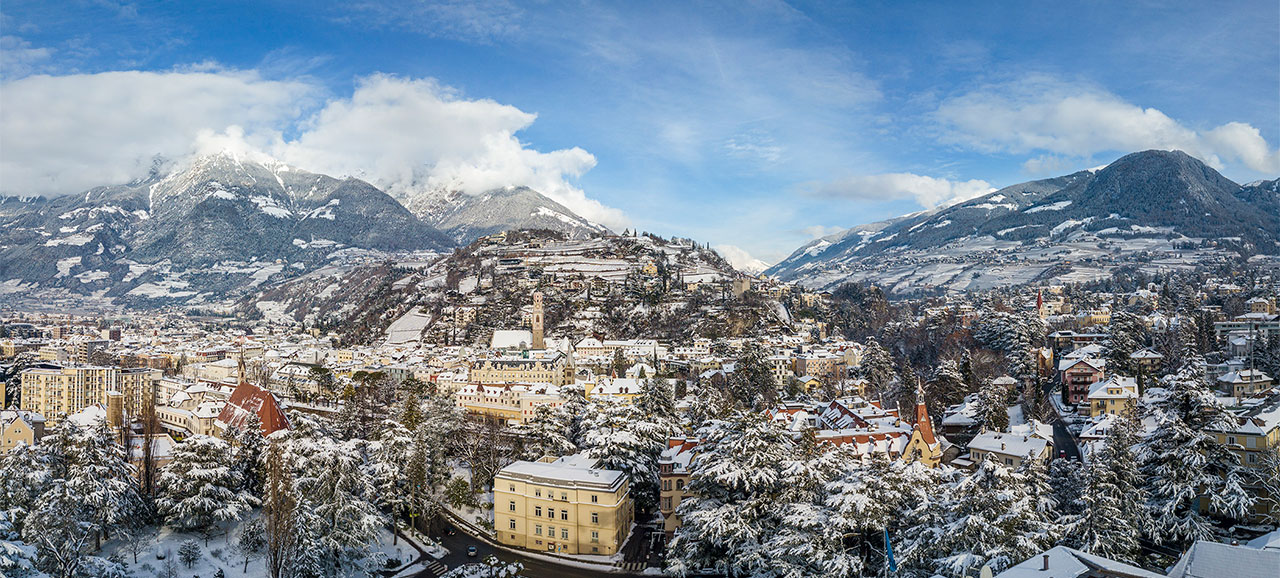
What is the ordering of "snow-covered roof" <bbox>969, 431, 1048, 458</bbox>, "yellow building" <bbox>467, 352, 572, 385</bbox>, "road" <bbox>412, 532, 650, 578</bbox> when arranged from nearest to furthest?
"road" <bbox>412, 532, 650, 578</bbox> → "snow-covered roof" <bbox>969, 431, 1048, 458</bbox> → "yellow building" <bbox>467, 352, 572, 385</bbox>

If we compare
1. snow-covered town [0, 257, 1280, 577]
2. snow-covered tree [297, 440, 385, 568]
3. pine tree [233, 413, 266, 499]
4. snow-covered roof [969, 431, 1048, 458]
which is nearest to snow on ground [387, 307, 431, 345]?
snow-covered town [0, 257, 1280, 577]

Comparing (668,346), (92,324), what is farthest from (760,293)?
(92,324)

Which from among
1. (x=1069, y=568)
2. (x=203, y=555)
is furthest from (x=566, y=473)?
(x=1069, y=568)

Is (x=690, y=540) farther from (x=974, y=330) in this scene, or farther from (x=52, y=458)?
(x=974, y=330)

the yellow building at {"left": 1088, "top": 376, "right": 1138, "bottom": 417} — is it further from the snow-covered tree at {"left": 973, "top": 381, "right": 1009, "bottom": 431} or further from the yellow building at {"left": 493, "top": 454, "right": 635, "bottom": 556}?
the yellow building at {"left": 493, "top": 454, "right": 635, "bottom": 556}

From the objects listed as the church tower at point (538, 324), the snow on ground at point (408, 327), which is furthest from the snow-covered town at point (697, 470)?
the snow on ground at point (408, 327)

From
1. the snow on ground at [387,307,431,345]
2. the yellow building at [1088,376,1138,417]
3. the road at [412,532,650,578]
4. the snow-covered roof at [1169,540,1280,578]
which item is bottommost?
the road at [412,532,650,578]
